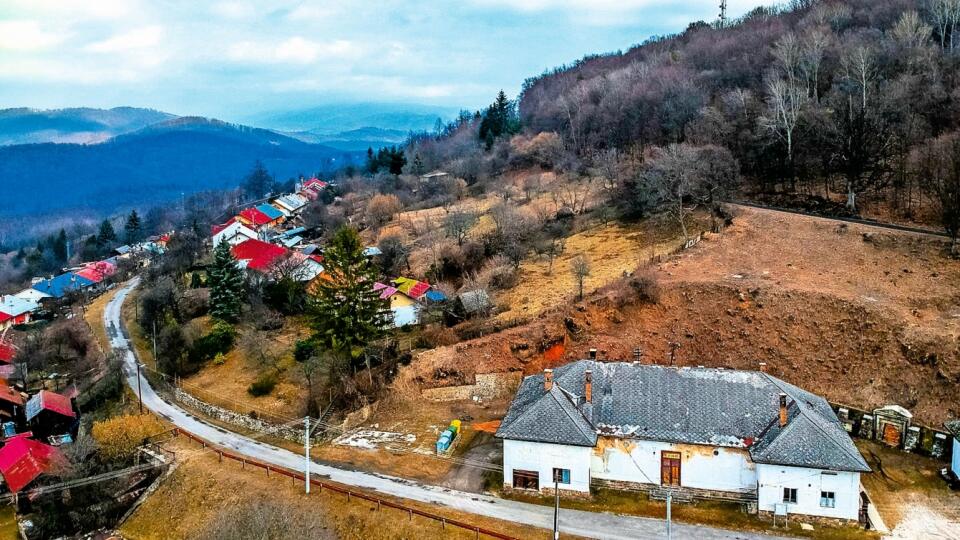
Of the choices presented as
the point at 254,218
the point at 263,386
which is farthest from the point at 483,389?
the point at 254,218

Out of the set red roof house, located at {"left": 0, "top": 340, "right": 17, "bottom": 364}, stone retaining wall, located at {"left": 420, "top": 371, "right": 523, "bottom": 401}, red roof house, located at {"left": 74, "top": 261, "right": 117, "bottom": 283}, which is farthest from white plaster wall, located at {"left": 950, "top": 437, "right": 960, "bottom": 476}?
red roof house, located at {"left": 74, "top": 261, "right": 117, "bottom": 283}

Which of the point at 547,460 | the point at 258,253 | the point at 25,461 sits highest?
the point at 258,253

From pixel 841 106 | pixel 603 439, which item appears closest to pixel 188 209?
pixel 841 106

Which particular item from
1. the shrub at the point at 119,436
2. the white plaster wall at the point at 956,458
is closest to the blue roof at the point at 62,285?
the shrub at the point at 119,436

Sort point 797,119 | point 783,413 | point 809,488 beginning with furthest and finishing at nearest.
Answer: point 797,119
point 783,413
point 809,488

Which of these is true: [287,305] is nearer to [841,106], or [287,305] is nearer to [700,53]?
[841,106]

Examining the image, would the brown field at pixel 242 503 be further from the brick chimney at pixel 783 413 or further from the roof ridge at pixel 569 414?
the brick chimney at pixel 783 413

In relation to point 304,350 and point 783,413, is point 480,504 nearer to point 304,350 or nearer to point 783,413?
point 783,413

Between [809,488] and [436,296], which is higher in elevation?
[436,296]
